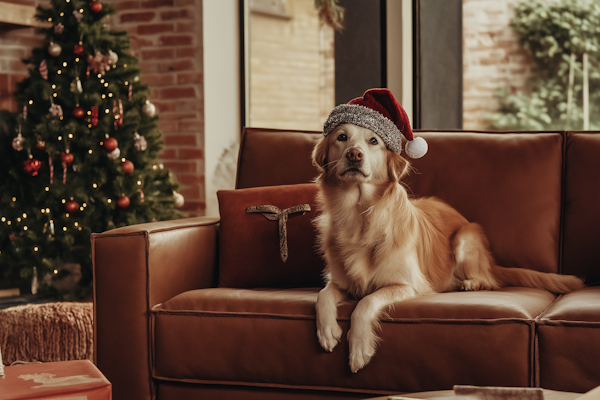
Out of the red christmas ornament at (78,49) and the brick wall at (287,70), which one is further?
the brick wall at (287,70)

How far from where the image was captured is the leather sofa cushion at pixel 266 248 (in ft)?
7.08

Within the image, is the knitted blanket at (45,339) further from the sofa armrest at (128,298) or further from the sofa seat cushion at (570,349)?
the sofa seat cushion at (570,349)

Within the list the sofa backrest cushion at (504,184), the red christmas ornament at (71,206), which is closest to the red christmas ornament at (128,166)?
the red christmas ornament at (71,206)

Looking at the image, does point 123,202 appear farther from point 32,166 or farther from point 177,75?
point 177,75

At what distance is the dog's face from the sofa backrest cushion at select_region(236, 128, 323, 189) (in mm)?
473

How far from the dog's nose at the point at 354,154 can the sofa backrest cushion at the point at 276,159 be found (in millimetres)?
619

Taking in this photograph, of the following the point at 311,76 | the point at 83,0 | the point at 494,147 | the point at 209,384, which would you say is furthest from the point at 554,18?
the point at 209,384

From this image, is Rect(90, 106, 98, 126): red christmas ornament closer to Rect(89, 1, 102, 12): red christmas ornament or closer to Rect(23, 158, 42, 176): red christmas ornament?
Rect(23, 158, 42, 176): red christmas ornament

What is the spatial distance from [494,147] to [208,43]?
2720 millimetres

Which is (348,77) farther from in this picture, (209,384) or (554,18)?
(209,384)

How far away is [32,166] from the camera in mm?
3664

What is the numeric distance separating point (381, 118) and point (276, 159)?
2.29 feet

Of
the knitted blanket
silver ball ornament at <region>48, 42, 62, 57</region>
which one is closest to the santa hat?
the knitted blanket

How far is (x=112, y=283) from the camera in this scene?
1.89 meters
